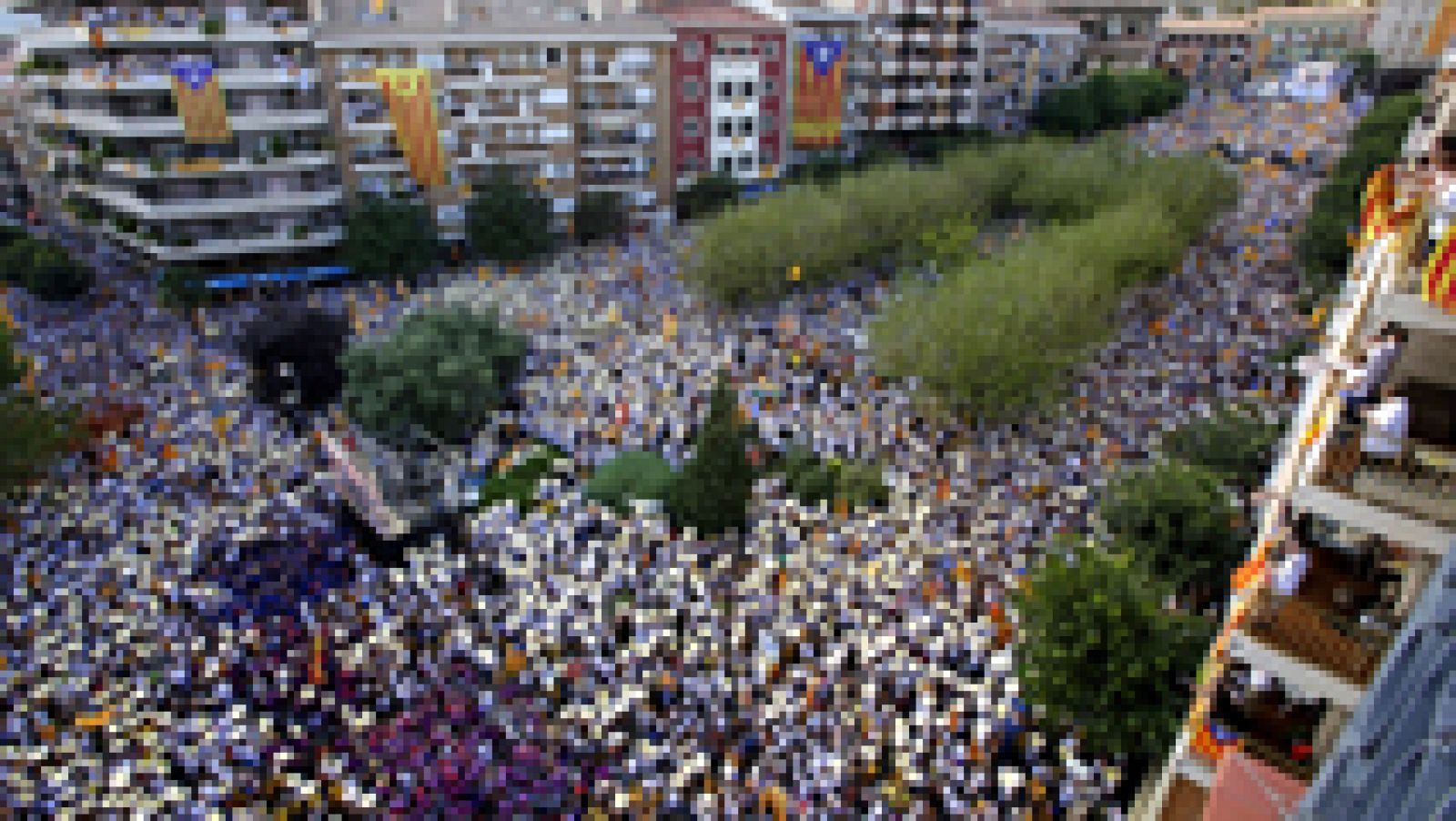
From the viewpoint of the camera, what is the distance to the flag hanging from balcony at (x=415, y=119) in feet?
95.4

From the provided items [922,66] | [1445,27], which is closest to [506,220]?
[922,66]

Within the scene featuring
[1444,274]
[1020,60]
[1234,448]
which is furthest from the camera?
[1020,60]

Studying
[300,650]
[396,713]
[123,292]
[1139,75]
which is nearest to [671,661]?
[396,713]

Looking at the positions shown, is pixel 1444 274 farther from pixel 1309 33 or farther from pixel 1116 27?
pixel 1309 33

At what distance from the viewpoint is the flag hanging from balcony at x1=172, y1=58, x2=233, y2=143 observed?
25.5 metres

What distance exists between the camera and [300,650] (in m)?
14.4

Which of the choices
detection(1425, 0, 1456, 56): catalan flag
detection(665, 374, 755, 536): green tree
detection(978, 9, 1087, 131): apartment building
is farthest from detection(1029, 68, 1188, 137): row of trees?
detection(665, 374, 755, 536): green tree

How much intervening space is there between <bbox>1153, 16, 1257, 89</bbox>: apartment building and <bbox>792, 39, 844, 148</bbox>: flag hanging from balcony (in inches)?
1221

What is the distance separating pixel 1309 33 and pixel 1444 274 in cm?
6218

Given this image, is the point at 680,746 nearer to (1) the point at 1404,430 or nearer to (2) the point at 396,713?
(2) the point at 396,713

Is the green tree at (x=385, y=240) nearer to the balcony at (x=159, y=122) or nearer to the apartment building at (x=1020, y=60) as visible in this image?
the balcony at (x=159, y=122)

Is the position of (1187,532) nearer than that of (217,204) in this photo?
Yes

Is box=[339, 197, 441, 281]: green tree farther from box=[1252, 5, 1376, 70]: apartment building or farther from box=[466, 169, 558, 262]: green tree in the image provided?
box=[1252, 5, 1376, 70]: apartment building

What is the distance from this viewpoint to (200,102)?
2597cm
